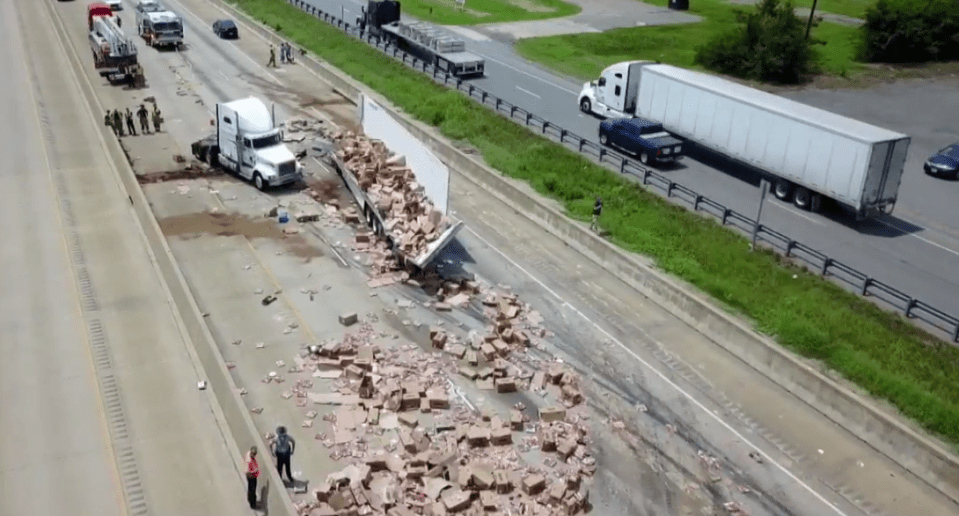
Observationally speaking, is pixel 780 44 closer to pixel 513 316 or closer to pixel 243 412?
pixel 513 316

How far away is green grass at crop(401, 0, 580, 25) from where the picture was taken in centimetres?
7300

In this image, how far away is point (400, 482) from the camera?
57.4 feet

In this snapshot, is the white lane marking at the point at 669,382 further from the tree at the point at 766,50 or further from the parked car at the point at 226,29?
the parked car at the point at 226,29

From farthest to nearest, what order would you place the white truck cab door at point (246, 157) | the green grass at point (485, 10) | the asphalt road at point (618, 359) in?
the green grass at point (485, 10) → the white truck cab door at point (246, 157) → the asphalt road at point (618, 359)

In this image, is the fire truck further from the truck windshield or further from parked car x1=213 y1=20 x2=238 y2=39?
the truck windshield

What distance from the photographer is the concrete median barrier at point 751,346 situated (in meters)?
18.7

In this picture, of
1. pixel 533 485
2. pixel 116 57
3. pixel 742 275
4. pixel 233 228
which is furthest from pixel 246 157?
pixel 533 485

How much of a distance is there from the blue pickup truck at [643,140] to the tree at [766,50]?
19896 millimetres

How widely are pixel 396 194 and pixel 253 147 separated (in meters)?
8.17

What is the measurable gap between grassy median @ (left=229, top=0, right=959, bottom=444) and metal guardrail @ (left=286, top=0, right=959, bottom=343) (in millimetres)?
633

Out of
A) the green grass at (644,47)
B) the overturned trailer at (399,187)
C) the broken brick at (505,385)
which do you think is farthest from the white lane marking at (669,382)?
the green grass at (644,47)

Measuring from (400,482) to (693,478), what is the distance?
6482mm

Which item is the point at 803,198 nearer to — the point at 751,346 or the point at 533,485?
the point at 751,346

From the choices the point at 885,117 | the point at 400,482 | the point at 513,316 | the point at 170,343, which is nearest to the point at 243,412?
the point at 400,482
